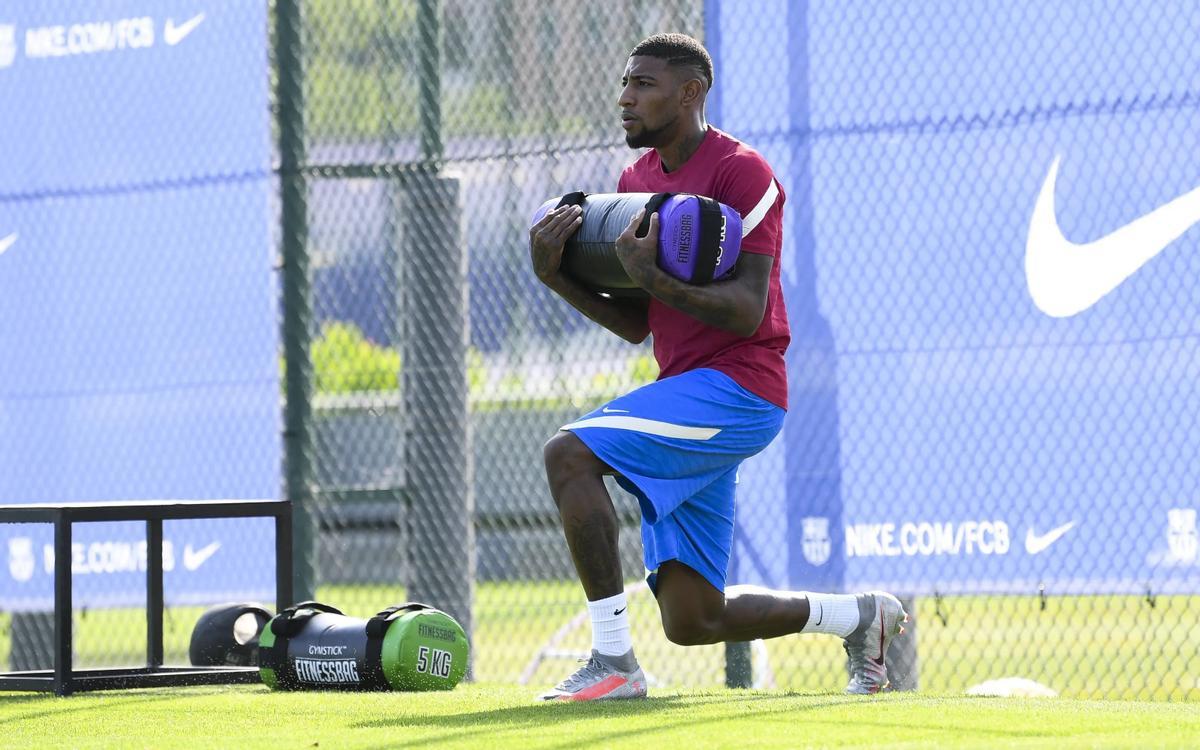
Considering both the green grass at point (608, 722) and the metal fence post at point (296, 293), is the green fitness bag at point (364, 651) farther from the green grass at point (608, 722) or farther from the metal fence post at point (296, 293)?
the metal fence post at point (296, 293)

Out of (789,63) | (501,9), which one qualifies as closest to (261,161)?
(501,9)

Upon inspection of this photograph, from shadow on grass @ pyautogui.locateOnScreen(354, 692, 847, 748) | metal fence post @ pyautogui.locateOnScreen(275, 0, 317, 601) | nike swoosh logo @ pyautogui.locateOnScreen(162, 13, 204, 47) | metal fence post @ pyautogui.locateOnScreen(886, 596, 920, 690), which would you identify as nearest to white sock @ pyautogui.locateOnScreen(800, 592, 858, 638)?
shadow on grass @ pyautogui.locateOnScreen(354, 692, 847, 748)

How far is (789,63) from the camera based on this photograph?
680cm

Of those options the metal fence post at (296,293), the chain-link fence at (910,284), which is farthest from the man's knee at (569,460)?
the metal fence post at (296,293)

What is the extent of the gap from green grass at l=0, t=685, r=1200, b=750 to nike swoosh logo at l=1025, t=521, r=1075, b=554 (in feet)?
3.59

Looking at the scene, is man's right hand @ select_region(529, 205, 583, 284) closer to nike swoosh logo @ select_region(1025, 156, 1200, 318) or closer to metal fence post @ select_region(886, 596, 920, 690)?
nike swoosh logo @ select_region(1025, 156, 1200, 318)

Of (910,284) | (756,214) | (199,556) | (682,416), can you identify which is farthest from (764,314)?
(199,556)

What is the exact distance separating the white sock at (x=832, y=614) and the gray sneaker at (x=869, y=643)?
3 cm

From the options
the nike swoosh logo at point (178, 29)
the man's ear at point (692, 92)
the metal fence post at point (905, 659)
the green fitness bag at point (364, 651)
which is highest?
the nike swoosh logo at point (178, 29)

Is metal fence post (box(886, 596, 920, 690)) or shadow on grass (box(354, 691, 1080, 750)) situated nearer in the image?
shadow on grass (box(354, 691, 1080, 750))

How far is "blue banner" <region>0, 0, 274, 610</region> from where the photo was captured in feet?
25.8

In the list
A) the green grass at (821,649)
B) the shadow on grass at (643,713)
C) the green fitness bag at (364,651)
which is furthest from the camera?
the green grass at (821,649)

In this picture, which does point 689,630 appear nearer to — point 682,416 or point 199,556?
point 682,416

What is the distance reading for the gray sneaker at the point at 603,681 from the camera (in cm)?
497
